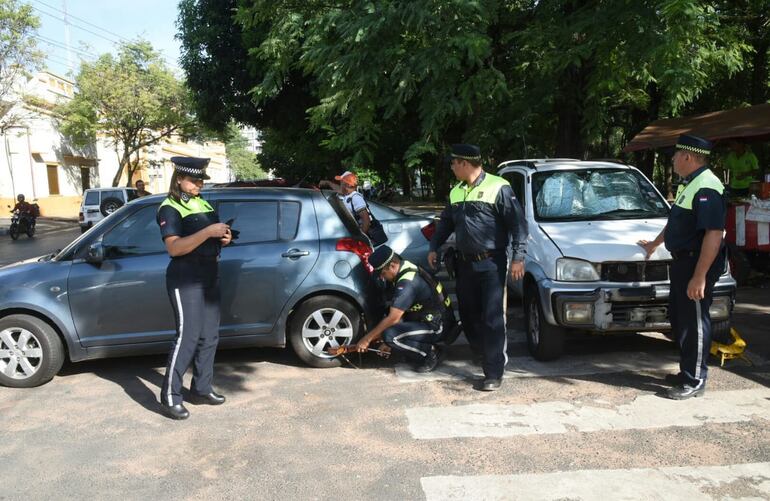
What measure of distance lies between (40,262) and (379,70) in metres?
4.54

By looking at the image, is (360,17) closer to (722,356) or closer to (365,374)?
(365,374)

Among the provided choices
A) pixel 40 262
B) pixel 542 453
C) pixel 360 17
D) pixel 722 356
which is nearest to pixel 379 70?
pixel 360 17

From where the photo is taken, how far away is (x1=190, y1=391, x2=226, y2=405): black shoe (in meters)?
4.56

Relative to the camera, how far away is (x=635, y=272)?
489 centimetres

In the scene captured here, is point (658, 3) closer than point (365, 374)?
No

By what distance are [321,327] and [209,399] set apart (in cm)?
112

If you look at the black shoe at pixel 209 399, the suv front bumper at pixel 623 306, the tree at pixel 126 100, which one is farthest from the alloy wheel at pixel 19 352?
the tree at pixel 126 100

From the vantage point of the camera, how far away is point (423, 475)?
3.43m

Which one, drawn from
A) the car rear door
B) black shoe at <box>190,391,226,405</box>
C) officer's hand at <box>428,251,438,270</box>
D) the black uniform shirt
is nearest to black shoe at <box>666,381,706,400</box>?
Result: the black uniform shirt

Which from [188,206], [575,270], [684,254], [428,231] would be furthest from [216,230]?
[428,231]

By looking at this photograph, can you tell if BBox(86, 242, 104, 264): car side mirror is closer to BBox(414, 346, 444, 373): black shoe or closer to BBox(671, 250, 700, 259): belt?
BBox(414, 346, 444, 373): black shoe

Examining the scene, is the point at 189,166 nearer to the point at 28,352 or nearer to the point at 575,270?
the point at 28,352

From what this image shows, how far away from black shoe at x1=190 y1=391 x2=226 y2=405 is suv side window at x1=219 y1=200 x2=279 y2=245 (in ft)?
4.23

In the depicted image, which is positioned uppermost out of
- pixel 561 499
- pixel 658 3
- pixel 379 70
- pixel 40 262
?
pixel 658 3
